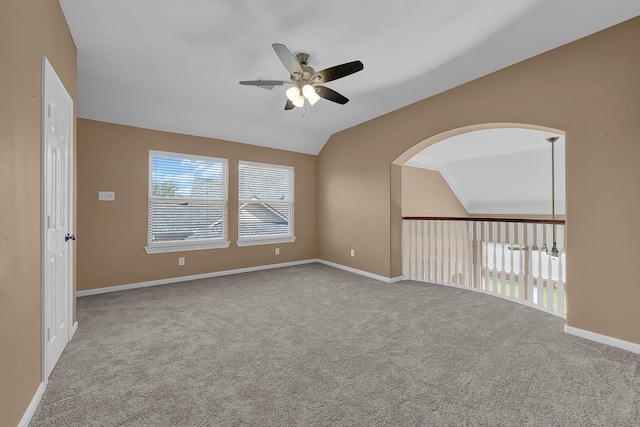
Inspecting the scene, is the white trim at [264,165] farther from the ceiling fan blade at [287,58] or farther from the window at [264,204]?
the ceiling fan blade at [287,58]

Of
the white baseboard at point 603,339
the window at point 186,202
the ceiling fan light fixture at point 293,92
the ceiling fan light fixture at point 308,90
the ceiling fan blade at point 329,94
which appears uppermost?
the ceiling fan blade at point 329,94

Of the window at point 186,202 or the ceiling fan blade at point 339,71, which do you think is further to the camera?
the window at point 186,202

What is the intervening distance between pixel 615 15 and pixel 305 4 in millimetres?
2426

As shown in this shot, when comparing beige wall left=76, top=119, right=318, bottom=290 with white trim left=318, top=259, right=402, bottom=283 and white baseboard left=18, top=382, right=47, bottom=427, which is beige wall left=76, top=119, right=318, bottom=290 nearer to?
white trim left=318, top=259, right=402, bottom=283

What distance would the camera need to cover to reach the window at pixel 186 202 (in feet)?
13.7

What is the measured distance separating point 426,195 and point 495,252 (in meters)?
3.22

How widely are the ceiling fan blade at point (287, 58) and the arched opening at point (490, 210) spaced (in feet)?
7.04

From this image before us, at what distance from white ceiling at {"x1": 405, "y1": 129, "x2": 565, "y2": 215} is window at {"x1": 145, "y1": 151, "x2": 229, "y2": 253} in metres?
4.12

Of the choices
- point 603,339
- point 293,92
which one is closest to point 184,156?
point 293,92

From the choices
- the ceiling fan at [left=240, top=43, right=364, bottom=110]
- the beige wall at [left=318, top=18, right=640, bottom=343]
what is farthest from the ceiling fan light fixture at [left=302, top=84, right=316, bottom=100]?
the beige wall at [left=318, top=18, right=640, bottom=343]

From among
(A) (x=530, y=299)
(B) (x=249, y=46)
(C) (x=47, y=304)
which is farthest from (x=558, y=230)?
(C) (x=47, y=304)

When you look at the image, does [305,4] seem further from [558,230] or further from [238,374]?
[558,230]

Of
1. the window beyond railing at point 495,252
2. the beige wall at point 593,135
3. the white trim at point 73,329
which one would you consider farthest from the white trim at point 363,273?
the white trim at point 73,329

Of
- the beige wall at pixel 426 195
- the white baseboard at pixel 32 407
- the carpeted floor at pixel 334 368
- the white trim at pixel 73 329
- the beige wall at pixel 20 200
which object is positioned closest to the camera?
the beige wall at pixel 20 200
